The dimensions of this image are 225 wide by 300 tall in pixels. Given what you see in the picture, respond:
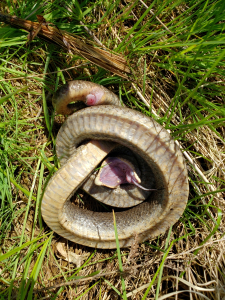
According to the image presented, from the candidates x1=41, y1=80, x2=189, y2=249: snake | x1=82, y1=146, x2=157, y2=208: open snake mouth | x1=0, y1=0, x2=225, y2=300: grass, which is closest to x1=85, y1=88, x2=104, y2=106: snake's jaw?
x1=41, y1=80, x2=189, y2=249: snake

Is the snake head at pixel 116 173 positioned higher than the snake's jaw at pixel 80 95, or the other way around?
the snake's jaw at pixel 80 95

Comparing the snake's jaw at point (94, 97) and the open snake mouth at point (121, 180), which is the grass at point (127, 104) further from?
the open snake mouth at point (121, 180)

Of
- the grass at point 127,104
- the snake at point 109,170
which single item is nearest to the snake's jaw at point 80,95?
the snake at point 109,170

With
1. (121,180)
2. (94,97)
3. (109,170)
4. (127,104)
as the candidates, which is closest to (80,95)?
(94,97)

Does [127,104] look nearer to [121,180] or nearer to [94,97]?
[94,97]

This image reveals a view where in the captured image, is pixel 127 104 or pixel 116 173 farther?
pixel 127 104

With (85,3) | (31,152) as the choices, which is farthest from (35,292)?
(85,3)

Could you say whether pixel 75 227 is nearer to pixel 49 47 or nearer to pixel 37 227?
pixel 37 227
